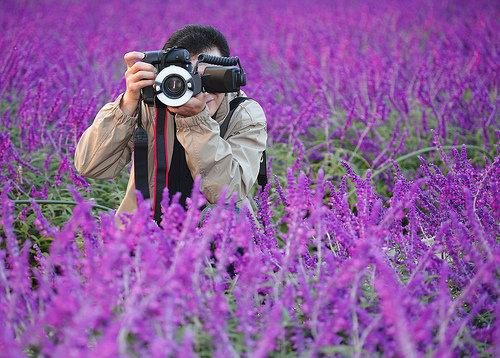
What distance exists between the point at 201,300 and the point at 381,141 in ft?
9.09

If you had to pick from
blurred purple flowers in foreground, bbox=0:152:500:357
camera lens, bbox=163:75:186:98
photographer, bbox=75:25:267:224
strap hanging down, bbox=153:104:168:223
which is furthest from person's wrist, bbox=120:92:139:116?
blurred purple flowers in foreground, bbox=0:152:500:357

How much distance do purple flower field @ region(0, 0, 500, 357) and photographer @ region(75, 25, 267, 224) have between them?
0.23m

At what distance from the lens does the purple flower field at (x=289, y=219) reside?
42.2 inches

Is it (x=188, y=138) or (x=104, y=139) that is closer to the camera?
(x=188, y=138)

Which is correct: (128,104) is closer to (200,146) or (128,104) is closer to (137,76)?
(137,76)

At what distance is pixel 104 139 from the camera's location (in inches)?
83.7

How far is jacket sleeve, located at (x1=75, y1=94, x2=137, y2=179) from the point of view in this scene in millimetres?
2115

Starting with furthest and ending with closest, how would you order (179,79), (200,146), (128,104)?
(128,104) → (200,146) → (179,79)

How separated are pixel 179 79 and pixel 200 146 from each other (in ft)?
0.89

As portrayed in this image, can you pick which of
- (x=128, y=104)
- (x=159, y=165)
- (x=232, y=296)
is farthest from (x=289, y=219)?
(x=128, y=104)

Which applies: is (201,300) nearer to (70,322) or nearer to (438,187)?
(70,322)

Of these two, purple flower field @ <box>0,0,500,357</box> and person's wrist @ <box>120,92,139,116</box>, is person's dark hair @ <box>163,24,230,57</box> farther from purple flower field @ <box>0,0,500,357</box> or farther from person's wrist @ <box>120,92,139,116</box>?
purple flower field @ <box>0,0,500,357</box>

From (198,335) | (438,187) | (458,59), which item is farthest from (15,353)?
(458,59)

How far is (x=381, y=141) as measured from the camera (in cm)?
369
